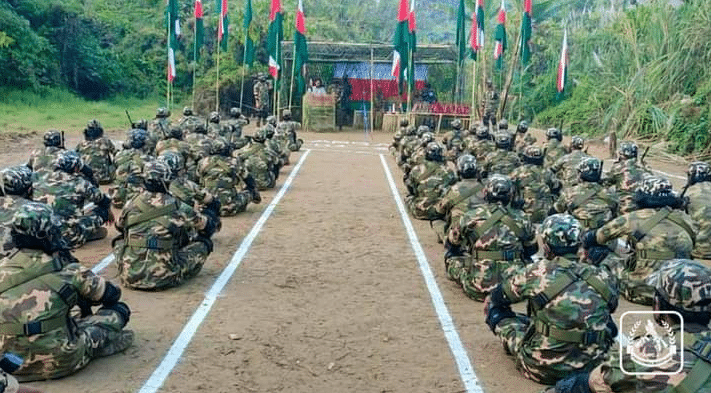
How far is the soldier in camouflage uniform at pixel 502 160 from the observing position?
13.1 meters

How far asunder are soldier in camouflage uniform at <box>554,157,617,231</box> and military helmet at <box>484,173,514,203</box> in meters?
2.44

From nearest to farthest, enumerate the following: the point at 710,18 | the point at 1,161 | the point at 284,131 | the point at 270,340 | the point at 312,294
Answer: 1. the point at 270,340
2. the point at 312,294
3. the point at 1,161
4. the point at 284,131
5. the point at 710,18

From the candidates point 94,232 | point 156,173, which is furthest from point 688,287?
point 94,232

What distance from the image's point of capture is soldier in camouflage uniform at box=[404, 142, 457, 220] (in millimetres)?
11805

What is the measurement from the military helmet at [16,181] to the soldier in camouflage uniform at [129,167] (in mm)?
3737

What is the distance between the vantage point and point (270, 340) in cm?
648

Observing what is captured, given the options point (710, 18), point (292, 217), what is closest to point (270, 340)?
point (292, 217)

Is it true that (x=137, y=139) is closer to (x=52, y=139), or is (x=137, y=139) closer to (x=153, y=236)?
(x=52, y=139)

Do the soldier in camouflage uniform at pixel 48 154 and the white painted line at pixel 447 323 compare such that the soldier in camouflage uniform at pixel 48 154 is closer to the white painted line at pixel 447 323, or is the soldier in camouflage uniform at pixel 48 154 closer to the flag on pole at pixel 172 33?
the white painted line at pixel 447 323

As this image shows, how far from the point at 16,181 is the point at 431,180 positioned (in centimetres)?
650

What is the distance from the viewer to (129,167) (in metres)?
11.6

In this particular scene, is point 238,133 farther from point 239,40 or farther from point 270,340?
point 239,40

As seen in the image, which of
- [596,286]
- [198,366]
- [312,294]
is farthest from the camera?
[312,294]

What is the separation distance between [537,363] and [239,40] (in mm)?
32343
